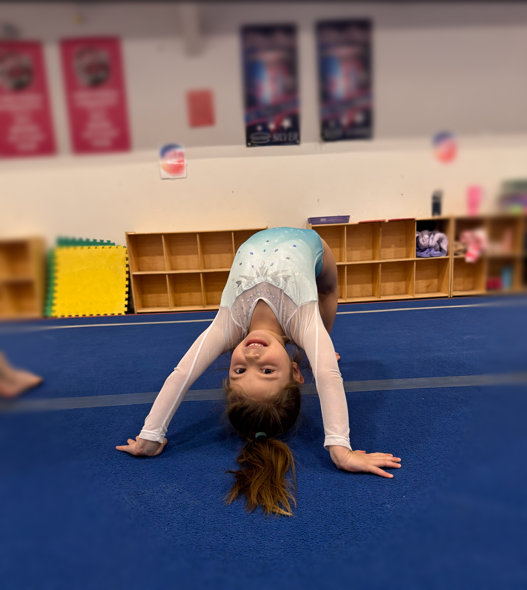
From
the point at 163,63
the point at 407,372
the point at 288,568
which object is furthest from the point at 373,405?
the point at 163,63

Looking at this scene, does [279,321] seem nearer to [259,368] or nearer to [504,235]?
[259,368]

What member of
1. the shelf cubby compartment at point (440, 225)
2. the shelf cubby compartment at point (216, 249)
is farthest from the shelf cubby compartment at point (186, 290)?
the shelf cubby compartment at point (440, 225)

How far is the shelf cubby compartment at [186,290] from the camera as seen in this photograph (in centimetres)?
362

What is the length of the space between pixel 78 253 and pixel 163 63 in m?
0.12

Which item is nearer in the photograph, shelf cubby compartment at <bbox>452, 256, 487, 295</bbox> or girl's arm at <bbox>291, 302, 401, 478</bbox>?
shelf cubby compartment at <bbox>452, 256, 487, 295</bbox>

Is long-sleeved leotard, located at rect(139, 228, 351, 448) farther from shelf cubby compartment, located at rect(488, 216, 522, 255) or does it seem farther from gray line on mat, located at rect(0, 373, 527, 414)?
shelf cubby compartment, located at rect(488, 216, 522, 255)

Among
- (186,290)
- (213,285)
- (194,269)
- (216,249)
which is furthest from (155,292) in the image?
(216,249)

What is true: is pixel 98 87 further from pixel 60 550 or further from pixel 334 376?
pixel 334 376

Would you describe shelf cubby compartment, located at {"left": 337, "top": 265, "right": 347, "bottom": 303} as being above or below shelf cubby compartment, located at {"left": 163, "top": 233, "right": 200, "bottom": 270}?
below

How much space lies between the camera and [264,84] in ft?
0.54

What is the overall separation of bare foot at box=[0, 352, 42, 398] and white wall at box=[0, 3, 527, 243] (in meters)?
0.07

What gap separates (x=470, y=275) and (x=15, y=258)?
0.23m

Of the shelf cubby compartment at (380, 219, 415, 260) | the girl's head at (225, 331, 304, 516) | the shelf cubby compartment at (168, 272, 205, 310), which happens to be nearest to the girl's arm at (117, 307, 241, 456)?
the girl's head at (225, 331, 304, 516)

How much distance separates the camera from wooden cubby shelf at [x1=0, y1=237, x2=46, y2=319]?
0.51ft
